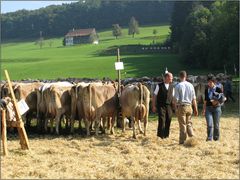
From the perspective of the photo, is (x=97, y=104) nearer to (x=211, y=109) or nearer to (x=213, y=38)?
(x=211, y=109)

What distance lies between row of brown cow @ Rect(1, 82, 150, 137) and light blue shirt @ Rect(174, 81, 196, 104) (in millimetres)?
1656

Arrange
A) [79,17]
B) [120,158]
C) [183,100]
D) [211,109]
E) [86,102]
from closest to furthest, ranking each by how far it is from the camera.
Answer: [120,158] < [183,100] < [211,109] < [86,102] < [79,17]

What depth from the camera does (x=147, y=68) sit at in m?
58.6

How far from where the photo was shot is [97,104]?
13.7 meters

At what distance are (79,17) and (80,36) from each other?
28.3ft

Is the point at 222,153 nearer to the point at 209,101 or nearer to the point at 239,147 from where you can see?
the point at 239,147

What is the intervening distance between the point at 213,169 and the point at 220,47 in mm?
48328

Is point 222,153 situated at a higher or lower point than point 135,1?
lower

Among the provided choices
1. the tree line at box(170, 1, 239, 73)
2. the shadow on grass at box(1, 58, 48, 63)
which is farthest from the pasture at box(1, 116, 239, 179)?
the shadow on grass at box(1, 58, 48, 63)

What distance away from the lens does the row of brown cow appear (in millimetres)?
13305

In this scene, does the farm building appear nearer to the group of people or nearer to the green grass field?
the green grass field

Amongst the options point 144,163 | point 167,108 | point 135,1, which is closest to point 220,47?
point 167,108

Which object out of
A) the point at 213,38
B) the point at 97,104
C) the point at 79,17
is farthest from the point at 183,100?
the point at 79,17

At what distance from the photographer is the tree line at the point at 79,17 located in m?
110
